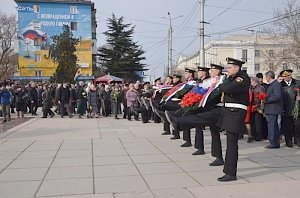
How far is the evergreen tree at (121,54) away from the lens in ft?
180

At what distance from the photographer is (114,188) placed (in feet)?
19.9

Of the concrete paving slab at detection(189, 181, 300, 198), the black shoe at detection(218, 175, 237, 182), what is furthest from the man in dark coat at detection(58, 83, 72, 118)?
the concrete paving slab at detection(189, 181, 300, 198)

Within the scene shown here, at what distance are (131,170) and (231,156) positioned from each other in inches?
74.1

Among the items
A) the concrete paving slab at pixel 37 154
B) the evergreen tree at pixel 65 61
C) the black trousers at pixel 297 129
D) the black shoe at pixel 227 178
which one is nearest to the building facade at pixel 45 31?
the evergreen tree at pixel 65 61

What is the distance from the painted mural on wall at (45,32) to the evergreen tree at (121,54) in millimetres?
8640

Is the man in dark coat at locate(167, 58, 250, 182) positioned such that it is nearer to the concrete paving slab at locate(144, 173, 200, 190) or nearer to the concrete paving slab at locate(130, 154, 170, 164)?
the concrete paving slab at locate(144, 173, 200, 190)

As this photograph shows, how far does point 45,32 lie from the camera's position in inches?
2534

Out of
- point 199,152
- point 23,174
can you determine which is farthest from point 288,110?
point 23,174

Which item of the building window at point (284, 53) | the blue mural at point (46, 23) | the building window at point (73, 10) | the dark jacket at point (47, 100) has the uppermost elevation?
the building window at point (73, 10)

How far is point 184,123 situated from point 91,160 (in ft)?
7.44

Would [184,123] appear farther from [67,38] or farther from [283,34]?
[283,34]

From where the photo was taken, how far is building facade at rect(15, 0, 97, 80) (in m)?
63.8

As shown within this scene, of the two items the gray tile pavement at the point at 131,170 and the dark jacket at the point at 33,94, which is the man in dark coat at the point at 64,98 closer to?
the dark jacket at the point at 33,94

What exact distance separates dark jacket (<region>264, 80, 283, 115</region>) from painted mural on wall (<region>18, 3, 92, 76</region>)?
55963 mm
